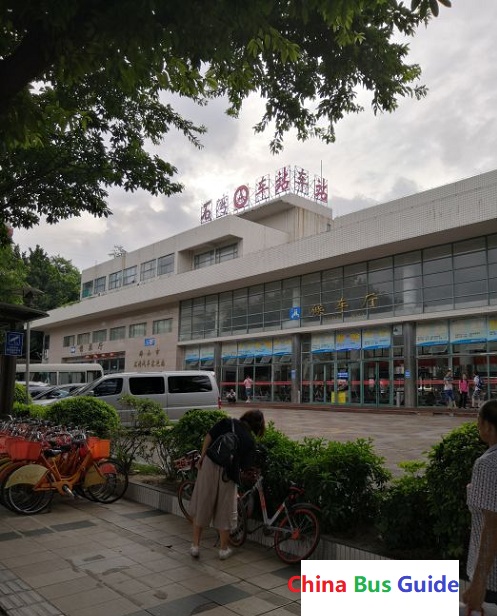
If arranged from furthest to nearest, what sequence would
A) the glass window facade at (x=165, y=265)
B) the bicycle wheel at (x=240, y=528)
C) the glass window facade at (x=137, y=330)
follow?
the glass window facade at (x=137, y=330) → the glass window facade at (x=165, y=265) → the bicycle wheel at (x=240, y=528)

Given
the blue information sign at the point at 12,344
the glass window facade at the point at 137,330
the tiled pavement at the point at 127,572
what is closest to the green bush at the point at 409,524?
the tiled pavement at the point at 127,572

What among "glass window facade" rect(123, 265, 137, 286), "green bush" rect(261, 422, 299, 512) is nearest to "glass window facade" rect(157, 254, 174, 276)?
"glass window facade" rect(123, 265, 137, 286)

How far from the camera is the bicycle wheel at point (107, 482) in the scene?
6770 mm

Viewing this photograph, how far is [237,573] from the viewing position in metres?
4.44

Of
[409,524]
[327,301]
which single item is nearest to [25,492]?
[409,524]

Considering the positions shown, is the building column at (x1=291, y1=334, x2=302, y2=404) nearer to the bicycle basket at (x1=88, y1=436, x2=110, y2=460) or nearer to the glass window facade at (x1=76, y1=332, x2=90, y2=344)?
the bicycle basket at (x1=88, y1=436, x2=110, y2=460)

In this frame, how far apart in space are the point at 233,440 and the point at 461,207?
64.9 feet

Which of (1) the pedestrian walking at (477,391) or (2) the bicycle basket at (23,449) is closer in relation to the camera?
(2) the bicycle basket at (23,449)

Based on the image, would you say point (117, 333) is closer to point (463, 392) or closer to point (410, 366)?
point (410, 366)

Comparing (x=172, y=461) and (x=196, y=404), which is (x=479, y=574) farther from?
Result: (x=196, y=404)

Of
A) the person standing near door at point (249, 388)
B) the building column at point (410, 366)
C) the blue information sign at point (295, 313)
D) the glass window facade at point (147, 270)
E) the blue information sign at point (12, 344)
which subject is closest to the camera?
the blue information sign at point (12, 344)

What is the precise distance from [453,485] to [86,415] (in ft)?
22.2

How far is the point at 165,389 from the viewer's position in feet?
50.2

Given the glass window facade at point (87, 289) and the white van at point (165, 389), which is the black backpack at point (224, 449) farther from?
the glass window facade at point (87, 289)
